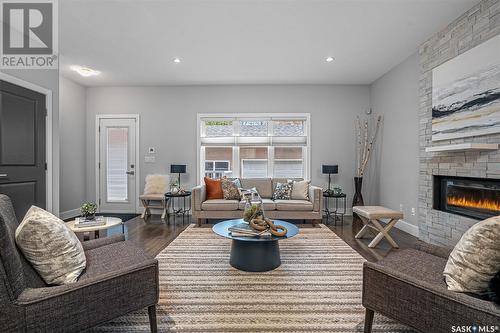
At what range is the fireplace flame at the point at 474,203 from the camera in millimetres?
2537

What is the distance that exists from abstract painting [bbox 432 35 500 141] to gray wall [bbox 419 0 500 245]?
0.34 feet

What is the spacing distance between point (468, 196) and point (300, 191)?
2.38m

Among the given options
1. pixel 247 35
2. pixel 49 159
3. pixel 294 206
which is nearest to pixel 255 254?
pixel 294 206

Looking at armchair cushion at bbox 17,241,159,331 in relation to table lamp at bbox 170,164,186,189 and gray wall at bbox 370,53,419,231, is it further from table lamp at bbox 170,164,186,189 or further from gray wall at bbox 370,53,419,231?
gray wall at bbox 370,53,419,231

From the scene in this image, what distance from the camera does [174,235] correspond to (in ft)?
12.3

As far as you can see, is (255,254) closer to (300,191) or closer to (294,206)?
(294,206)

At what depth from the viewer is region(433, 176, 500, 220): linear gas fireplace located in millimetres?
2543

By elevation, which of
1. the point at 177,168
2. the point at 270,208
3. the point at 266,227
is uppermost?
the point at 177,168

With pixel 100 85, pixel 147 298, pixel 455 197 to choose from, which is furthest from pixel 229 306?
pixel 100 85

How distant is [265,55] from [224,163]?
2491 millimetres

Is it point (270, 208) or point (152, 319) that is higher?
point (270, 208)

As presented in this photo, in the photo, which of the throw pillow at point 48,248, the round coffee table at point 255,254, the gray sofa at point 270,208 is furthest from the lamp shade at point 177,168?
the throw pillow at point 48,248

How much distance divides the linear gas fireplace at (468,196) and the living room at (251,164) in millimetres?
17

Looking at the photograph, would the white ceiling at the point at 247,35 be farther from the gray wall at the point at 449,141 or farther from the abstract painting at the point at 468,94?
the abstract painting at the point at 468,94
